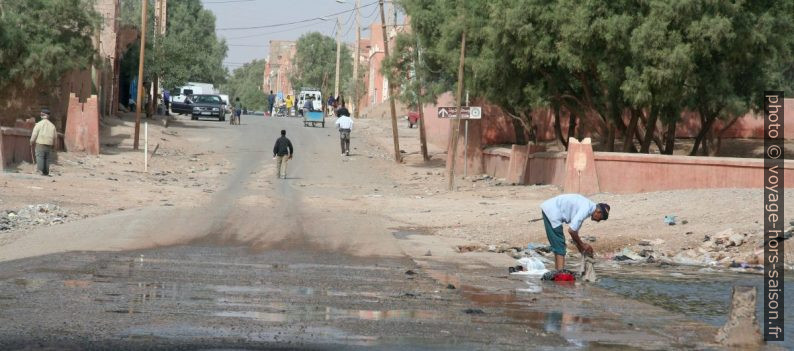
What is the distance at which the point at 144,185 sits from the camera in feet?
101

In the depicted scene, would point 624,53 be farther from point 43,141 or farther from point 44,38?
point 44,38

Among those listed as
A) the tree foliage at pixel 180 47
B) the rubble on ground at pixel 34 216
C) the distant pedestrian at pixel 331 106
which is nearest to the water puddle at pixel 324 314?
the rubble on ground at pixel 34 216

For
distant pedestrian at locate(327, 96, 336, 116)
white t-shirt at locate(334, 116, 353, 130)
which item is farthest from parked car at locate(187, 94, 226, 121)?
white t-shirt at locate(334, 116, 353, 130)

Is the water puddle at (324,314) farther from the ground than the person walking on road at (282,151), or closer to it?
closer to it

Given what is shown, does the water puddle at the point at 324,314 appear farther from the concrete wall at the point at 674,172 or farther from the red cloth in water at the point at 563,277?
the concrete wall at the point at 674,172

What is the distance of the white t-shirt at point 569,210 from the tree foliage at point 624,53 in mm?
13946

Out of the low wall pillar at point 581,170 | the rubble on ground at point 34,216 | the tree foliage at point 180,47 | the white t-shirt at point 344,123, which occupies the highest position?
the tree foliage at point 180,47

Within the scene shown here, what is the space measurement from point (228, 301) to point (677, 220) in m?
12.7

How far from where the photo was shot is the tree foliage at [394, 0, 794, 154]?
28.2 meters

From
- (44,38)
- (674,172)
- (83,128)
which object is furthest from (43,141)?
(674,172)

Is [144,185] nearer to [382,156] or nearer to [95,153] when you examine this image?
[95,153]

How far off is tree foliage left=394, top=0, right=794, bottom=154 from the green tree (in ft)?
252

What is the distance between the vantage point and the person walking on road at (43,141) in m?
28.5

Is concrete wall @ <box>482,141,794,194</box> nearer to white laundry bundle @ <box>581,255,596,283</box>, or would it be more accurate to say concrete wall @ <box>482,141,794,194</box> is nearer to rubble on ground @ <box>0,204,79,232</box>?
white laundry bundle @ <box>581,255,596,283</box>
